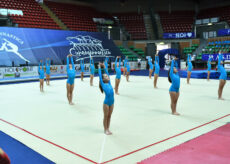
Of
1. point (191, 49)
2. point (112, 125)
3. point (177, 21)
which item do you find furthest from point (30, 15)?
point (112, 125)

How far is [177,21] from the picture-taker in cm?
3306

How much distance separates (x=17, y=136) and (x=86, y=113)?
253 cm

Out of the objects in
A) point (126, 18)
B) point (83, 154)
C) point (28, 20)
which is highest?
point (126, 18)

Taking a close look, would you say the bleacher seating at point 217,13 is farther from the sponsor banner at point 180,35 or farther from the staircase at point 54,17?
the staircase at point 54,17

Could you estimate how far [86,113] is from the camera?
298 inches

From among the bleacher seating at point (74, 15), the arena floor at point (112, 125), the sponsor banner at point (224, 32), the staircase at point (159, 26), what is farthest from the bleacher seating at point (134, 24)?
the arena floor at point (112, 125)

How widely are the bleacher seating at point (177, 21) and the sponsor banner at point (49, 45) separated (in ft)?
31.1

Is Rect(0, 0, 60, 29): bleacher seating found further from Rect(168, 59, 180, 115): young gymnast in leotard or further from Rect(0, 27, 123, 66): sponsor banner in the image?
Rect(168, 59, 180, 115): young gymnast in leotard

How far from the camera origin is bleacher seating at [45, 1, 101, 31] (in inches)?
1102

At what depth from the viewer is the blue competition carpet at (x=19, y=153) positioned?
4102mm

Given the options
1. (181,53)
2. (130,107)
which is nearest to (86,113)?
(130,107)

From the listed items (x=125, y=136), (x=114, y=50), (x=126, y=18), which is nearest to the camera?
(x=125, y=136)

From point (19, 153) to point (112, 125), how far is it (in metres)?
2.46

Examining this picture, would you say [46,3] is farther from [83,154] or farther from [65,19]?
[83,154]
